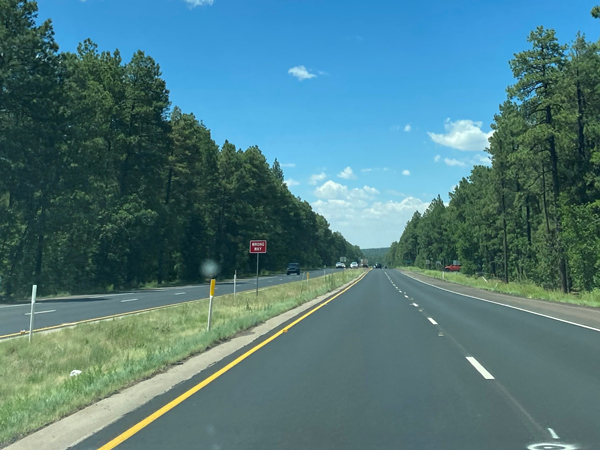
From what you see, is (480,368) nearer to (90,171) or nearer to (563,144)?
(90,171)

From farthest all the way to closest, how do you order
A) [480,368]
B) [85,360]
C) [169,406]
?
[85,360]
[480,368]
[169,406]

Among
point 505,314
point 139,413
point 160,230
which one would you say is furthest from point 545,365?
point 160,230

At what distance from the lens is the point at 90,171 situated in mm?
39688

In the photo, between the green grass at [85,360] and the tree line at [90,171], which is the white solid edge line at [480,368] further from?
the tree line at [90,171]

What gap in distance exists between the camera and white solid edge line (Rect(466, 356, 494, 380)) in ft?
30.3

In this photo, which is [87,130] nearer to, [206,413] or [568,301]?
[568,301]

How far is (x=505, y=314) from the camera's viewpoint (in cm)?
2195

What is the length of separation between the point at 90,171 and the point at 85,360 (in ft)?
102

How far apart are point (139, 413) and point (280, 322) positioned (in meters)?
11.3

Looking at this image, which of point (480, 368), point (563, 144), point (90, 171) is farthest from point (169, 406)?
point (563, 144)

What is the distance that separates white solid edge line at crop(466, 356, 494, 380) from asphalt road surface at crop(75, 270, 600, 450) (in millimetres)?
20

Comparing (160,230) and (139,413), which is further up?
(160,230)

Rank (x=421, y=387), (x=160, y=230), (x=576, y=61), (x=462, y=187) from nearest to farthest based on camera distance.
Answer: (x=421, y=387) → (x=576, y=61) → (x=160, y=230) → (x=462, y=187)

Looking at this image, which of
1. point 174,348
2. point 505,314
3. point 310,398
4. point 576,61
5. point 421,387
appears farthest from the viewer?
point 576,61
